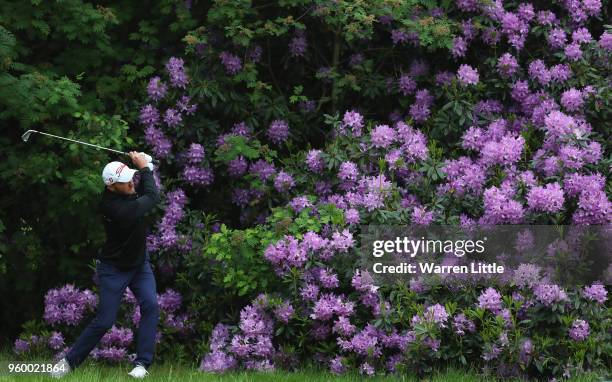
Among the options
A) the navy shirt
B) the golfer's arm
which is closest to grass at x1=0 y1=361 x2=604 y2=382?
the navy shirt

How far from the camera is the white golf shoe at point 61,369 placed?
6373mm

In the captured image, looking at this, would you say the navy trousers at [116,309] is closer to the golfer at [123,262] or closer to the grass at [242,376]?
the golfer at [123,262]

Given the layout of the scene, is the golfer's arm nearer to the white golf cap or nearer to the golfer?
the golfer

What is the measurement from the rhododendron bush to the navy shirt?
0.91 m

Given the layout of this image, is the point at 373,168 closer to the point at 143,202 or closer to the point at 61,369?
the point at 143,202

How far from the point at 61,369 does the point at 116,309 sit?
1.88 feet

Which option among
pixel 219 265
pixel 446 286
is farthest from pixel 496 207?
pixel 219 265

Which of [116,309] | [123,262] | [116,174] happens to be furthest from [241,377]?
[116,174]

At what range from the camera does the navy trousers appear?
21.2 ft

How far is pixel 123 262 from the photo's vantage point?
649 centimetres

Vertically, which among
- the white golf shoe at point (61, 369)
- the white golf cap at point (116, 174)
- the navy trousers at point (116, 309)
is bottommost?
the white golf shoe at point (61, 369)

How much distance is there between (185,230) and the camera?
8.10 metres

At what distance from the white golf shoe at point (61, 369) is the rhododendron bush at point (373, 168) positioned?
1.00 m

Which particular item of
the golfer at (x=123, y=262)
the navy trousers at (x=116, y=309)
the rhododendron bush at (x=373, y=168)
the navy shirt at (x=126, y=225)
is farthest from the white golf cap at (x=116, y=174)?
the rhododendron bush at (x=373, y=168)
